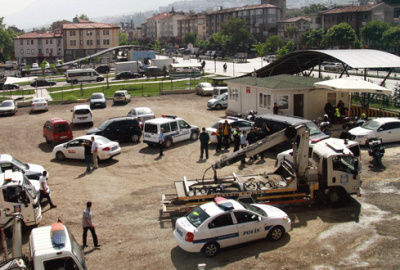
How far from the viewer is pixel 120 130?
25234 millimetres

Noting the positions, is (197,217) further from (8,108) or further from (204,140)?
(8,108)

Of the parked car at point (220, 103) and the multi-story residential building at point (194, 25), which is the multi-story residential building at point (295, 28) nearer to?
the multi-story residential building at point (194, 25)

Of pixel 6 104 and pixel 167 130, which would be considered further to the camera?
pixel 6 104

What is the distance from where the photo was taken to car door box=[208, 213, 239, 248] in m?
11.2

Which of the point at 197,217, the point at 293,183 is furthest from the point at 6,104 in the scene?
the point at 197,217

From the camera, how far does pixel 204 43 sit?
124688 millimetres

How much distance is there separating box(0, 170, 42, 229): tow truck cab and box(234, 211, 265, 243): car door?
6.47 m

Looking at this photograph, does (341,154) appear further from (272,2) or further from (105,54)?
(272,2)

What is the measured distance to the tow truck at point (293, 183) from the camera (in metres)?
14.0

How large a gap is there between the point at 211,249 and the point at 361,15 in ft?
345

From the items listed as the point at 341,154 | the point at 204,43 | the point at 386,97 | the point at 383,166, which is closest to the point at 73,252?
the point at 341,154

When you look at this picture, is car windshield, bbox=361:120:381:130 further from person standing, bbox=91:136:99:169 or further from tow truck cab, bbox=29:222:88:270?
tow truck cab, bbox=29:222:88:270

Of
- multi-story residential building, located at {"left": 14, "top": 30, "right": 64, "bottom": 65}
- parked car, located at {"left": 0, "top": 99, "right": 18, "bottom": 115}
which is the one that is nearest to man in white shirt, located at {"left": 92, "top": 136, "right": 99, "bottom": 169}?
parked car, located at {"left": 0, "top": 99, "right": 18, "bottom": 115}

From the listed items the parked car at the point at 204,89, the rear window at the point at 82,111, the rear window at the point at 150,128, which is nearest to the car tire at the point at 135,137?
the rear window at the point at 150,128
